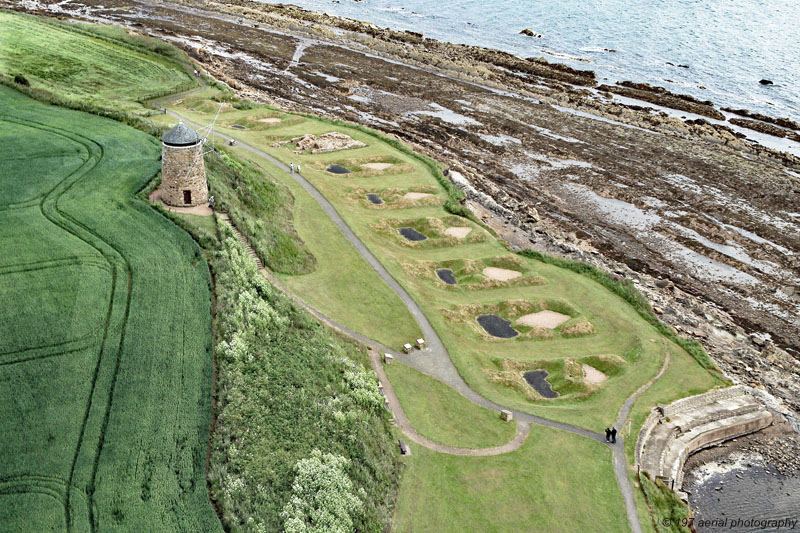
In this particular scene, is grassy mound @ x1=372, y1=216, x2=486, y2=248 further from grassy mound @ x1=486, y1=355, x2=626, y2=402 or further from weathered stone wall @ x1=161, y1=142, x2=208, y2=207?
weathered stone wall @ x1=161, y1=142, x2=208, y2=207

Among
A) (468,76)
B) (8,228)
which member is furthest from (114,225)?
(468,76)

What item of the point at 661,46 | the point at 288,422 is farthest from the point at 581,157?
the point at 661,46

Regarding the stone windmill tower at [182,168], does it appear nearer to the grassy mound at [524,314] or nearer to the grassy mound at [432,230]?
the grassy mound at [432,230]

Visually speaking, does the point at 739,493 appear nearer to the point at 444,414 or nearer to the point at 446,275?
the point at 444,414

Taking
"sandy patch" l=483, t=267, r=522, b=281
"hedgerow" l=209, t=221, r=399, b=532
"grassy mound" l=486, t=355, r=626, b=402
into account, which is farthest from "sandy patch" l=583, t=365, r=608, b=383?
"hedgerow" l=209, t=221, r=399, b=532

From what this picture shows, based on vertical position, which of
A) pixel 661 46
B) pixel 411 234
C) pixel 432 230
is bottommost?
pixel 411 234

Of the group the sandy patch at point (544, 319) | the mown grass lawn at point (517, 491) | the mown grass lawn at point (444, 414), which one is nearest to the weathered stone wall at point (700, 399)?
the mown grass lawn at point (517, 491)

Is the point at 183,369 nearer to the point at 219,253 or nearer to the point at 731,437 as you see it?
the point at 219,253
